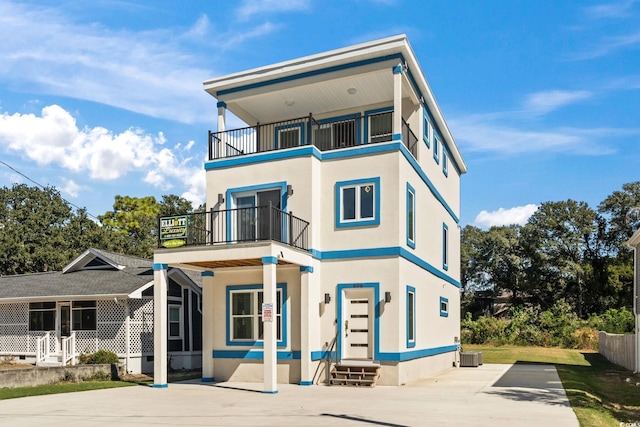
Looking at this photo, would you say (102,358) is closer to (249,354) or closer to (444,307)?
(249,354)

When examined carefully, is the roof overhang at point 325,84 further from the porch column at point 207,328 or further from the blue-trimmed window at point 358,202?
the porch column at point 207,328

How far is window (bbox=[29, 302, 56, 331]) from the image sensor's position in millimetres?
23500

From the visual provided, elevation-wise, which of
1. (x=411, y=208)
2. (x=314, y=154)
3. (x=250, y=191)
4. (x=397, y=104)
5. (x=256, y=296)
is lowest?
(x=256, y=296)

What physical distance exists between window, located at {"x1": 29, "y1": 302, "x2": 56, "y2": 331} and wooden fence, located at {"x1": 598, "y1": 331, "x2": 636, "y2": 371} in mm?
21456

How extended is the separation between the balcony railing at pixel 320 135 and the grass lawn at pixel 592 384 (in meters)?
8.60

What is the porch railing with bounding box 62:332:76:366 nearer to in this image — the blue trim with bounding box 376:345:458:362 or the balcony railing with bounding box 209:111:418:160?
the balcony railing with bounding box 209:111:418:160

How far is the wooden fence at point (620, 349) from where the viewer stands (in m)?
23.0

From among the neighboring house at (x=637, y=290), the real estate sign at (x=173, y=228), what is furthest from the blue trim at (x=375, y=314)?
the neighboring house at (x=637, y=290)

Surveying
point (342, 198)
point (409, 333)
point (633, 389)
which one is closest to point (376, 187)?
point (342, 198)

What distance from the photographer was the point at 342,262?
17.6 metres

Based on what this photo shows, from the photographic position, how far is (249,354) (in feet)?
58.9

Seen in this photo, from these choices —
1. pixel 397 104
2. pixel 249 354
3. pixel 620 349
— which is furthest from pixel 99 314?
pixel 620 349

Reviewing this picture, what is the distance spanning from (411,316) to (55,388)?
9946mm

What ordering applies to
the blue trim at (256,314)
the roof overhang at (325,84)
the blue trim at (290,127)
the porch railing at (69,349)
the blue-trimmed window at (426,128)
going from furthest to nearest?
1. the porch railing at (69,349)
2. the blue trim at (290,127)
3. the blue-trimmed window at (426,128)
4. the roof overhang at (325,84)
5. the blue trim at (256,314)
